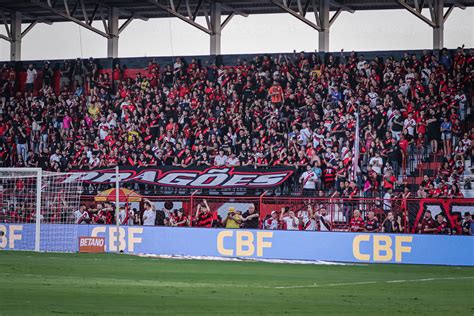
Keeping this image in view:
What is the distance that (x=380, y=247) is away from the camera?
27.0 metres

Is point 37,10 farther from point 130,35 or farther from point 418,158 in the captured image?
point 418,158

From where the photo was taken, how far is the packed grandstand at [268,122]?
32500mm

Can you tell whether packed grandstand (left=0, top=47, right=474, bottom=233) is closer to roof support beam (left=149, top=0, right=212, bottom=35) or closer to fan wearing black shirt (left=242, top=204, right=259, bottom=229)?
fan wearing black shirt (left=242, top=204, right=259, bottom=229)

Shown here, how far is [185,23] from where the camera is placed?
4431 cm

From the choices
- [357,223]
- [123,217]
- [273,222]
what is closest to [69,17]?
[123,217]

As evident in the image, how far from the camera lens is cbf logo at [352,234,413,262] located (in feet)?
87.8

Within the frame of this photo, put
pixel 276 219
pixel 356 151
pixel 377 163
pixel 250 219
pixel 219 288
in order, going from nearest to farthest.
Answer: pixel 219 288 → pixel 276 219 → pixel 250 219 → pixel 356 151 → pixel 377 163

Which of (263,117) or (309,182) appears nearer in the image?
(309,182)

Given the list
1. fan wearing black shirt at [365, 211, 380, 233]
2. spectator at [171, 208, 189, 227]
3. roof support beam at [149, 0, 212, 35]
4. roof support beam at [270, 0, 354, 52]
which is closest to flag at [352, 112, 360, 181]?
fan wearing black shirt at [365, 211, 380, 233]

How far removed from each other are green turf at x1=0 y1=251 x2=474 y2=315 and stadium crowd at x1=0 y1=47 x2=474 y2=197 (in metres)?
8.79

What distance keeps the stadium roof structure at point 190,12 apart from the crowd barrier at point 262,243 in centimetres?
1242

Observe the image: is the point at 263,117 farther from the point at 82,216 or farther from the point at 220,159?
the point at 82,216

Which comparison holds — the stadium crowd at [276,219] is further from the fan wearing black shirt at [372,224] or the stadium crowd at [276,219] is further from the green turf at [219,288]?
the green turf at [219,288]

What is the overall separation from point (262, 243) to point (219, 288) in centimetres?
1217
